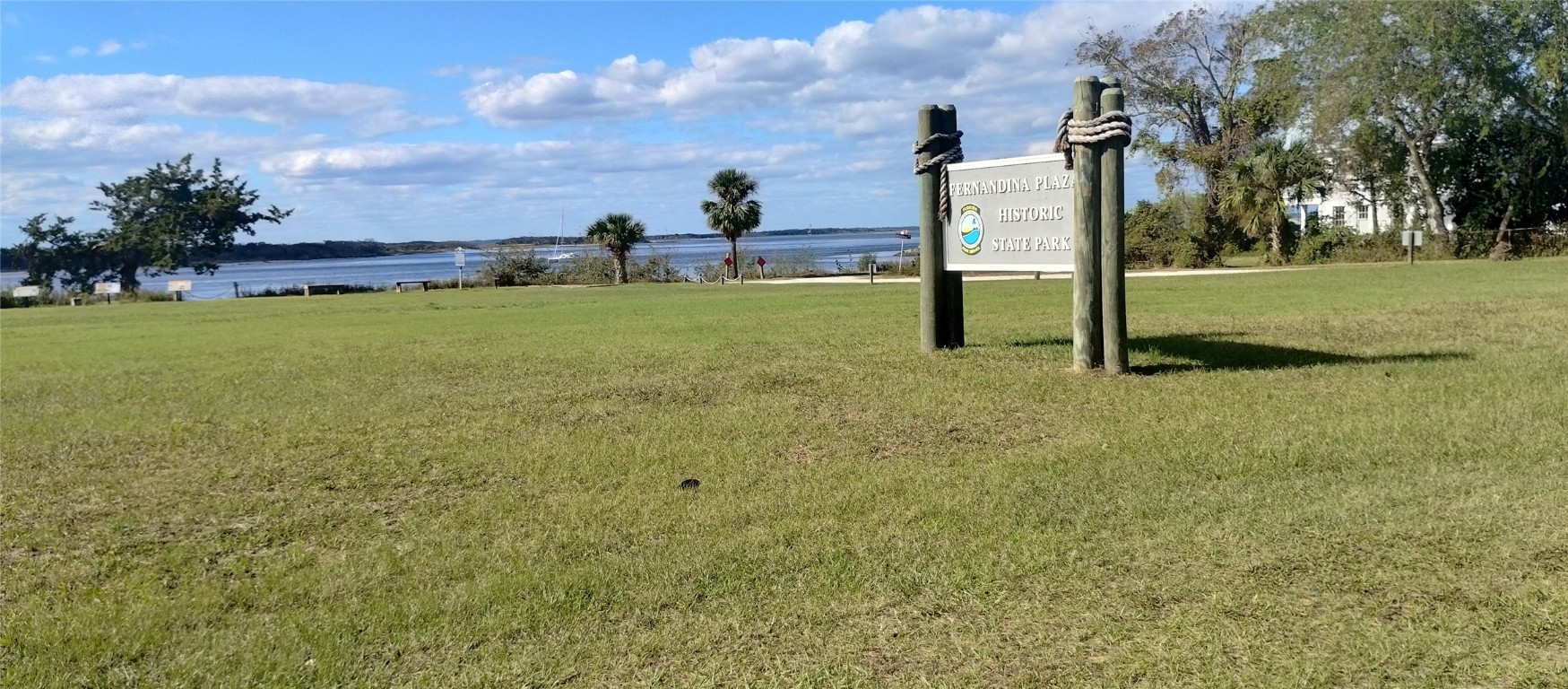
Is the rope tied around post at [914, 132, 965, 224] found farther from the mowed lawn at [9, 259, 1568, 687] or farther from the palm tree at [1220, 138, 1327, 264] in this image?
the palm tree at [1220, 138, 1327, 264]

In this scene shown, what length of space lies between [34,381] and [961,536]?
10.1 metres

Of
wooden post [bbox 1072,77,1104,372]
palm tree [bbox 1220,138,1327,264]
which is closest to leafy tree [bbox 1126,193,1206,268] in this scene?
palm tree [bbox 1220,138,1327,264]

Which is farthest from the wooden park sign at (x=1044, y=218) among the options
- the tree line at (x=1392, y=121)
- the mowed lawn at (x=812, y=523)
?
the tree line at (x=1392, y=121)

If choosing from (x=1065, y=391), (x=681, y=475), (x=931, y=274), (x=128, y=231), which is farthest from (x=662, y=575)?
(x=128, y=231)

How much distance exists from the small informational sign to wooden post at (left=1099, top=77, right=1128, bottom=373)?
0.54 metres

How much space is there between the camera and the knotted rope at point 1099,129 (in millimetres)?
8906

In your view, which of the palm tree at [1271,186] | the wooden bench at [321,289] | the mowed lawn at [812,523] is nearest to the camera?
the mowed lawn at [812,523]

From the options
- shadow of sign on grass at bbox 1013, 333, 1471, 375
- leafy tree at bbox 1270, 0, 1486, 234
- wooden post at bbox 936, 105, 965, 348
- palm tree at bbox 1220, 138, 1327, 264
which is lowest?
shadow of sign on grass at bbox 1013, 333, 1471, 375

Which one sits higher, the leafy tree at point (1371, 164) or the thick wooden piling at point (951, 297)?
the leafy tree at point (1371, 164)

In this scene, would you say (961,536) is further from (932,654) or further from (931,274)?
(931,274)

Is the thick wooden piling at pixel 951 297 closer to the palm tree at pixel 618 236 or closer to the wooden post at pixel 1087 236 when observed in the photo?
the wooden post at pixel 1087 236

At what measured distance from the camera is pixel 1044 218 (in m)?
10.0

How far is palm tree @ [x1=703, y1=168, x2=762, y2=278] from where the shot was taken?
53156 mm

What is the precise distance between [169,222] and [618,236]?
97.1 ft
